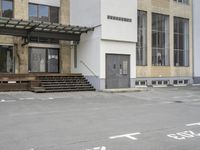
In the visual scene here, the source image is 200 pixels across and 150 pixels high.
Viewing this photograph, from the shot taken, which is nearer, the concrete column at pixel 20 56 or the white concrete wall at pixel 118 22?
the white concrete wall at pixel 118 22

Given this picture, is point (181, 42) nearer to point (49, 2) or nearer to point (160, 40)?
point (160, 40)

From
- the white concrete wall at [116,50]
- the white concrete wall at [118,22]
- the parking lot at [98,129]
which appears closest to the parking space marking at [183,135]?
the parking lot at [98,129]

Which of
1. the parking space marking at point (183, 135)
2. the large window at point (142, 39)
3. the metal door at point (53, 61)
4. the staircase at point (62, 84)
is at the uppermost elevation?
the large window at point (142, 39)

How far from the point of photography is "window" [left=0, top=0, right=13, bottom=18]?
24.4 meters

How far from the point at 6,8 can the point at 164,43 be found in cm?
1446

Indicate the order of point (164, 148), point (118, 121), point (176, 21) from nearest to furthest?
point (164, 148) < point (118, 121) < point (176, 21)

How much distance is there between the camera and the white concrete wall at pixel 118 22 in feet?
76.2

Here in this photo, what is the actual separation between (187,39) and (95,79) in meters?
12.9

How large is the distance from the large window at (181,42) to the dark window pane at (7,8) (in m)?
15.4

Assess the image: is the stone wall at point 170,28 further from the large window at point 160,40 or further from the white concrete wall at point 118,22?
the white concrete wall at point 118,22

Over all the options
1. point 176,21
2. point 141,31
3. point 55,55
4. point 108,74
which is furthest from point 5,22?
point 176,21

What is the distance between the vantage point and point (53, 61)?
26609mm

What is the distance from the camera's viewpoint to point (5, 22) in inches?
839

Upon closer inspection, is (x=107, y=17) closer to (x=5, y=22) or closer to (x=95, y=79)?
(x=95, y=79)
